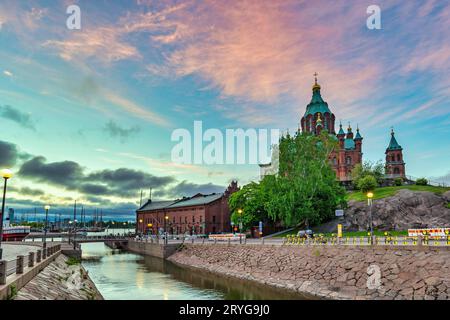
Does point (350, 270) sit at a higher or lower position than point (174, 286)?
higher

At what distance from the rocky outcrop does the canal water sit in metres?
26.5

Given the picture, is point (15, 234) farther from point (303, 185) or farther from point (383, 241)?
point (383, 241)

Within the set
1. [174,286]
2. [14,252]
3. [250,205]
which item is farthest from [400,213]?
[14,252]

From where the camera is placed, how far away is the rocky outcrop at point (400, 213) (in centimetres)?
5772

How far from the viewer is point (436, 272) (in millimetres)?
23125

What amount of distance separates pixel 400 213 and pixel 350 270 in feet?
121

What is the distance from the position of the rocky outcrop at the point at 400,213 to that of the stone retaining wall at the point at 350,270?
23362mm

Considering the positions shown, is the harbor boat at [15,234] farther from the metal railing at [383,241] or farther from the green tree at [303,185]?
the metal railing at [383,241]

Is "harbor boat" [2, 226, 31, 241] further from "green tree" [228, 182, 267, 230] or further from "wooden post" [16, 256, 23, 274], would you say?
"wooden post" [16, 256, 23, 274]

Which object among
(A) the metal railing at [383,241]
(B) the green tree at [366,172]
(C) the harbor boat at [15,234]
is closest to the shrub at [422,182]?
(B) the green tree at [366,172]

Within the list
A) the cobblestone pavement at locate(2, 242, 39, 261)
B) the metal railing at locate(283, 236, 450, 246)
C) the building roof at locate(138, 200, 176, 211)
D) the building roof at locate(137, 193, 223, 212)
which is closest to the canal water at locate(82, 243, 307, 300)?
the metal railing at locate(283, 236, 450, 246)

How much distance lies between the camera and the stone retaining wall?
2319cm

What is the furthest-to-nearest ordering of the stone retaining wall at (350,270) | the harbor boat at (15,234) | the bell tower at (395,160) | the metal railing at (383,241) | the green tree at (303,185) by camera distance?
the bell tower at (395,160)
the harbor boat at (15,234)
the green tree at (303,185)
the metal railing at (383,241)
the stone retaining wall at (350,270)

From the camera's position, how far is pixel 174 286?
113 ft
